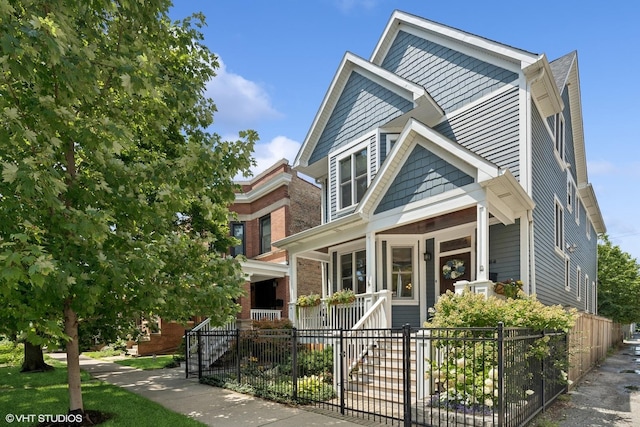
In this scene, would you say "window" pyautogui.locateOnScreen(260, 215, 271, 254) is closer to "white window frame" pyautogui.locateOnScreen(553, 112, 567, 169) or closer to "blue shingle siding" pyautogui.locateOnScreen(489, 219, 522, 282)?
"blue shingle siding" pyautogui.locateOnScreen(489, 219, 522, 282)

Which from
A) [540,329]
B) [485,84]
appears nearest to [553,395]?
[540,329]

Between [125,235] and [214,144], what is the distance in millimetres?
2025

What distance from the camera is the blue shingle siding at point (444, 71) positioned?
1027 centimetres

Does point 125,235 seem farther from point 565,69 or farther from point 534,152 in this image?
point 565,69

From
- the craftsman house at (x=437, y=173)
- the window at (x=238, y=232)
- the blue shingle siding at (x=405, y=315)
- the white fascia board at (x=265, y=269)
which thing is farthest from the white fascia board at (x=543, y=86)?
the window at (x=238, y=232)

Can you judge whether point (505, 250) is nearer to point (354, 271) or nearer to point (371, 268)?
point (371, 268)

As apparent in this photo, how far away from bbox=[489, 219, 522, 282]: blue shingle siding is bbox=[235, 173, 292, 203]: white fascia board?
10.2m

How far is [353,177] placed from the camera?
1262 cm

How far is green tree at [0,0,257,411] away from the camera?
420 cm

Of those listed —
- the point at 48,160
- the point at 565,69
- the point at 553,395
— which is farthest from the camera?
the point at 565,69

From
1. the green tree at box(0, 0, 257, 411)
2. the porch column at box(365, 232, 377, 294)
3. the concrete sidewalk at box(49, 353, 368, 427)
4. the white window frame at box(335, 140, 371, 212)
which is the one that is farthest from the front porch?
the green tree at box(0, 0, 257, 411)

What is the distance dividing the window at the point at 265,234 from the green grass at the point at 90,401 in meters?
9.80

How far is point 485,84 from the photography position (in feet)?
33.8

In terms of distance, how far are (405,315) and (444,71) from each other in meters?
7.07
